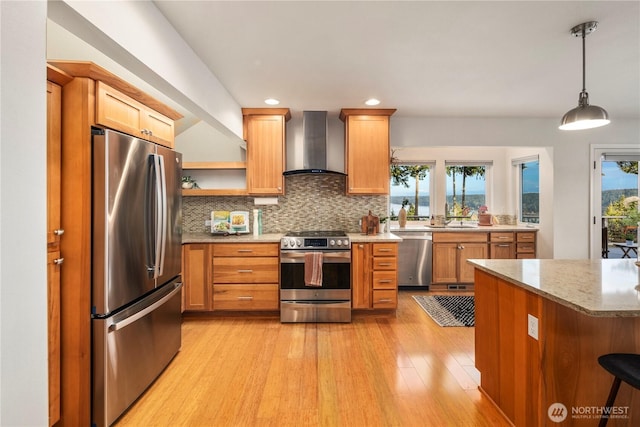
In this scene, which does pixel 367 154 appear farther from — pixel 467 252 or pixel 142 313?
pixel 142 313

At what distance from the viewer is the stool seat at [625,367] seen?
4.02ft

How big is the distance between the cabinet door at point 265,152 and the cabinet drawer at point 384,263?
1425 millimetres

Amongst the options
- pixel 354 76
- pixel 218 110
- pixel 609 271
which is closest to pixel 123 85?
pixel 218 110

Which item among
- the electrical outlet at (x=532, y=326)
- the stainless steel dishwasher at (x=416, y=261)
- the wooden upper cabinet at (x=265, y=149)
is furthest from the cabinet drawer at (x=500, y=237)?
the electrical outlet at (x=532, y=326)

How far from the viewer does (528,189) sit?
4957 mm

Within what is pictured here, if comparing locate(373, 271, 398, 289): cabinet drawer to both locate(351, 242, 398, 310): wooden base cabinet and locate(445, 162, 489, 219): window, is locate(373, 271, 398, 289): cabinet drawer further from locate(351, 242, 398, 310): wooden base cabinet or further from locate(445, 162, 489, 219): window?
locate(445, 162, 489, 219): window

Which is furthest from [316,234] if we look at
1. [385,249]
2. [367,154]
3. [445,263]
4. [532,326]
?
[532,326]

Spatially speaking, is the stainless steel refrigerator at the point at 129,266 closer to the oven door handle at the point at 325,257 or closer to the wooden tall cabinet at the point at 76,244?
the wooden tall cabinet at the point at 76,244

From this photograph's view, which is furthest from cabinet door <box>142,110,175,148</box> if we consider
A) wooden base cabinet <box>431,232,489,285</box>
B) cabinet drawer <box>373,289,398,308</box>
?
wooden base cabinet <box>431,232,489,285</box>

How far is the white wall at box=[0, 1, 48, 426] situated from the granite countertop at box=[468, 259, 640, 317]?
73.6 inches

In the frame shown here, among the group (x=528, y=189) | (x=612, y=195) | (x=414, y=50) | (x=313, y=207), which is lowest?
(x=313, y=207)

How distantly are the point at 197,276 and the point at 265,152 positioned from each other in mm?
1646

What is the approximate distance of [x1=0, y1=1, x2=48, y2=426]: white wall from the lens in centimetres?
76

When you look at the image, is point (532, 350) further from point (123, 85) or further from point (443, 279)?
point (443, 279)
